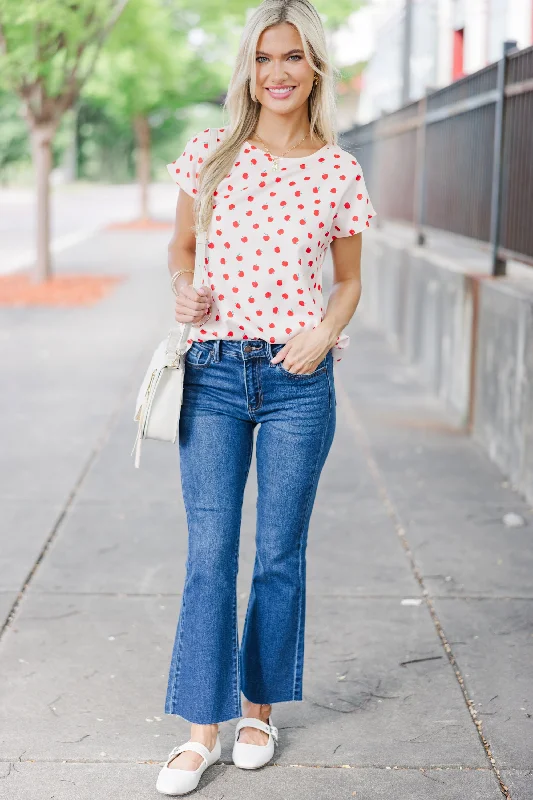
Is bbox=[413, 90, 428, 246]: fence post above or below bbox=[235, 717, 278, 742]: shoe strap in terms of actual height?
above

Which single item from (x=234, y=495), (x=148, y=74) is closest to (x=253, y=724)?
(x=234, y=495)

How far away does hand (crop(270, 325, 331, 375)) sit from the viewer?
311cm

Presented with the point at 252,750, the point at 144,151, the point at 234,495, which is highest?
the point at 234,495

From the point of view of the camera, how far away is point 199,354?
318cm

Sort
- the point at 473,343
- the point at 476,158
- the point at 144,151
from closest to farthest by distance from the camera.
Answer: the point at 473,343
the point at 476,158
the point at 144,151

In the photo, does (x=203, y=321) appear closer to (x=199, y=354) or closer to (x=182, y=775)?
(x=199, y=354)

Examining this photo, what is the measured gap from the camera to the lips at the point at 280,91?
317 cm

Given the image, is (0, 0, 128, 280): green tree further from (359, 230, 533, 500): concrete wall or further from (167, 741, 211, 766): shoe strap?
(167, 741, 211, 766): shoe strap

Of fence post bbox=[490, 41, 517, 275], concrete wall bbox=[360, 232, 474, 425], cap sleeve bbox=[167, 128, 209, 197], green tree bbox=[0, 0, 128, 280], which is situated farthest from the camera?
green tree bbox=[0, 0, 128, 280]

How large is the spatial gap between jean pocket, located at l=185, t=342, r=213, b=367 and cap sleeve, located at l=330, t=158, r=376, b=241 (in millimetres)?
452

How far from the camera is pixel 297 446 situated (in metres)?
3.20

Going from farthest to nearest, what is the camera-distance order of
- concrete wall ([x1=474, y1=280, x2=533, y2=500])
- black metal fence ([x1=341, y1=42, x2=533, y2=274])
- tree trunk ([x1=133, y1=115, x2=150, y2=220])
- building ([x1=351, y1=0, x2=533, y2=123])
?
1. tree trunk ([x1=133, y1=115, x2=150, y2=220])
2. building ([x1=351, y1=0, x2=533, y2=123])
3. black metal fence ([x1=341, y1=42, x2=533, y2=274])
4. concrete wall ([x1=474, y1=280, x2=533, y2=500])

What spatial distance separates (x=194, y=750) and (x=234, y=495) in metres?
0.70

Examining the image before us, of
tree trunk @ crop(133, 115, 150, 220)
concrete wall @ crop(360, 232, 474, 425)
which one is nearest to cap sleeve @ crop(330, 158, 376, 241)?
concrete wall @ crop(360, 232, 474, 425)
